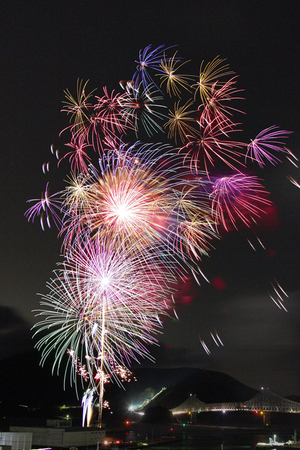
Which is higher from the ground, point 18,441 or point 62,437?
point 18,441

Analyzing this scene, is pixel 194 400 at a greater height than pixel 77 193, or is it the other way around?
pixel 77 193

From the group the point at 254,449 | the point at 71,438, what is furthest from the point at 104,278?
the point at 254,449

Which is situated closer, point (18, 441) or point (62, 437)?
point (18, 441)

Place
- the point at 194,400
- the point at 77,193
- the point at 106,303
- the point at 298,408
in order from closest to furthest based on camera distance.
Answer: the point at 77,193 < the point at 106,303 < the point at 298,408 < the point at 194,400

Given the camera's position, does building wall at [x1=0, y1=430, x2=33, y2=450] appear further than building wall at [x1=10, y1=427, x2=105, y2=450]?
No

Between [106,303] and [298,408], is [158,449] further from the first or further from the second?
[298,408]

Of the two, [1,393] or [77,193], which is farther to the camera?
[1,393]

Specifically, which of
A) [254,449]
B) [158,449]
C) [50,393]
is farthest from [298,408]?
[158,449]

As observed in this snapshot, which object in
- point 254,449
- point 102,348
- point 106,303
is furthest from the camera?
point 254,449

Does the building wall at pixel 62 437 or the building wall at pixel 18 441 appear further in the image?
the building wall at pixel 62 437

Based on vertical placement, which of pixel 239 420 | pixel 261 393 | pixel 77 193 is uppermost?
pixel 77 193
